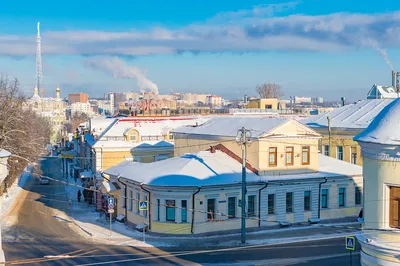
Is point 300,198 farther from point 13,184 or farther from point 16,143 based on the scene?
point 13,184

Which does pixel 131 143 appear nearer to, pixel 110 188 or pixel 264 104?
pixel 110 188

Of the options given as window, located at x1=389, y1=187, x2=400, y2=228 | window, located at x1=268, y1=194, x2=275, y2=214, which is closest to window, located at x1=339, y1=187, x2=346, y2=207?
window, located at x1=268, y1=194, x2=275, y2=214

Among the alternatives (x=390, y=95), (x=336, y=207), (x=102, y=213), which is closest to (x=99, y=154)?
(x=102, y=213)

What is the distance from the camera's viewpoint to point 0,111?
41.2 metres

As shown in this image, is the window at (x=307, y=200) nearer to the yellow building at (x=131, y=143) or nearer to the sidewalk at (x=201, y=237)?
the sidewalk at (x=201, y=237)

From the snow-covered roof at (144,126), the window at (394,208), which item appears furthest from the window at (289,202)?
the window at (394,208)

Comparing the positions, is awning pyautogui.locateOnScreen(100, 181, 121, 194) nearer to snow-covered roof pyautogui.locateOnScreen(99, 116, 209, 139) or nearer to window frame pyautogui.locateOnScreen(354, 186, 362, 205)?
snow-covered roof pyautogui.locateOnScreen(99, 116, 209, 139)

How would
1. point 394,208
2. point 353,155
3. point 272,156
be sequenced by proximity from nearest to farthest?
point 394,208
point 272,156
point 353,155

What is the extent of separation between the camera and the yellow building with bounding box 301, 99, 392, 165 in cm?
4041

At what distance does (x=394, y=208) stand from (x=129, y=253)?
602 inches

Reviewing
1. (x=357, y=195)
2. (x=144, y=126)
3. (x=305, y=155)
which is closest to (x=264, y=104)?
(x=144, y=126)

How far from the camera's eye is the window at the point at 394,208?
1116 centimetres

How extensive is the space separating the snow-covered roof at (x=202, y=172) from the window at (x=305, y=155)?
2.37 feet

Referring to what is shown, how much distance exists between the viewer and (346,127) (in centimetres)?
4100
